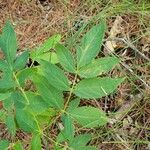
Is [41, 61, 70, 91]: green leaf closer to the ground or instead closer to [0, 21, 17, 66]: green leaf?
[0, 21, 17, 66]: green leaf

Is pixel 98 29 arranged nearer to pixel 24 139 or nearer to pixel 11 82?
pixel 11 82

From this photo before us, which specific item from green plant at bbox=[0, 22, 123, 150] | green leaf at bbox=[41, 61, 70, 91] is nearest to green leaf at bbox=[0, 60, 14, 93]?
green plant at bbox=[0, 22, 123, 150]

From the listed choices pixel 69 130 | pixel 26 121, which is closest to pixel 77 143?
pixel 69 130

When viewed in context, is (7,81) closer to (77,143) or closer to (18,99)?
(18,99)

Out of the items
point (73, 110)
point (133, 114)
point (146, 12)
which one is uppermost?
point (146, 12)

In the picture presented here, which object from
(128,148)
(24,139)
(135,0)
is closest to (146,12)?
(135,0)
